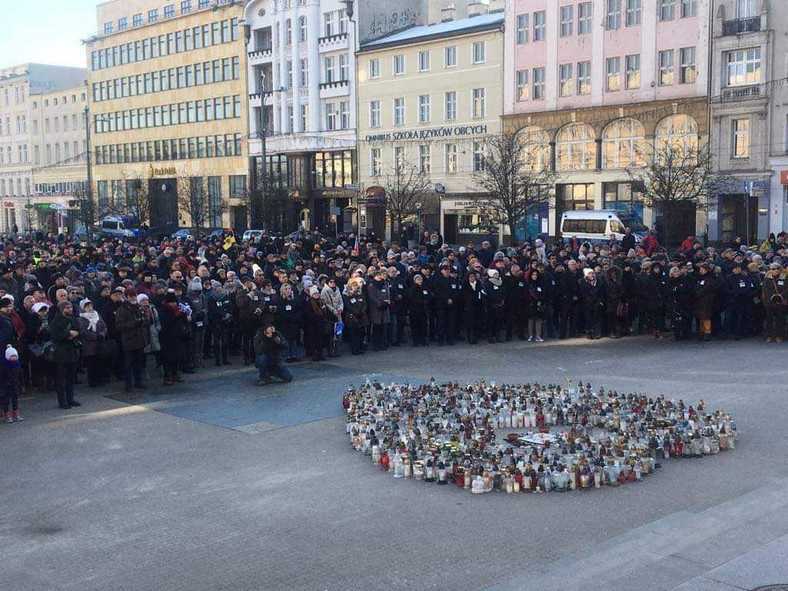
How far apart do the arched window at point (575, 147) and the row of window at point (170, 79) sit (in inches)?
1101

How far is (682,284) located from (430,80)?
37772mm

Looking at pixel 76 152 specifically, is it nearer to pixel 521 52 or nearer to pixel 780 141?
pixel 521 52

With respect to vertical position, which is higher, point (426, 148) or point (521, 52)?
point (521, 52)

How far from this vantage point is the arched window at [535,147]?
50.4 meters

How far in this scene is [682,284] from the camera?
19391 mm

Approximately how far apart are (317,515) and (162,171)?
69.7 meters

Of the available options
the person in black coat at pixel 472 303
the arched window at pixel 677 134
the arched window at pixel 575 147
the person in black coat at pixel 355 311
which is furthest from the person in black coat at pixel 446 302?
the arched window at pixel 575 147

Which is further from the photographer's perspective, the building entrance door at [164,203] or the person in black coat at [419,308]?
the building entrance door at [164,203]

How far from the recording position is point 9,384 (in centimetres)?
1315

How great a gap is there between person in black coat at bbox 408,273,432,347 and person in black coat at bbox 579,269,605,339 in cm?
332

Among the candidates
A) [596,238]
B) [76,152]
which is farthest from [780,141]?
[76,152]

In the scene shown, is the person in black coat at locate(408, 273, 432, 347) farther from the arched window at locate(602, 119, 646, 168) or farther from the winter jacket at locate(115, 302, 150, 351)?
the arched window at locate(602, 119, 646, 168)

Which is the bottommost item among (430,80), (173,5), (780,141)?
(780,141)

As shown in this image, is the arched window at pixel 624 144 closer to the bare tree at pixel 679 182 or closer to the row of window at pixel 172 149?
the bare tree at pixel 679 182
